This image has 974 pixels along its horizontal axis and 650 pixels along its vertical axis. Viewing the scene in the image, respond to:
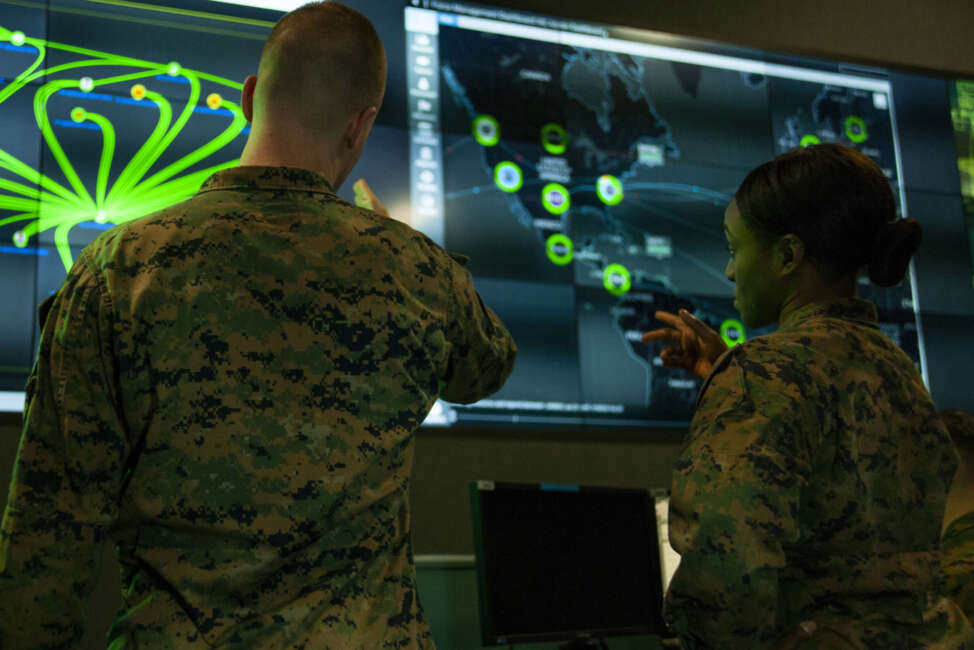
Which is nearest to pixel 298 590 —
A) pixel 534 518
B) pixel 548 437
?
pixel 534 518

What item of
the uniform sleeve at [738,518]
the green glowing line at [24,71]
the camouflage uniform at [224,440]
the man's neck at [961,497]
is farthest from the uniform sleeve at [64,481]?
the man's neck at [961,497]

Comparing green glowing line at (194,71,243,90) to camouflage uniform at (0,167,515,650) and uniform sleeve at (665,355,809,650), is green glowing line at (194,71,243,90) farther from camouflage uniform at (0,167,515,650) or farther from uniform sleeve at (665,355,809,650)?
uniform sleeve at (665,355,809,650)

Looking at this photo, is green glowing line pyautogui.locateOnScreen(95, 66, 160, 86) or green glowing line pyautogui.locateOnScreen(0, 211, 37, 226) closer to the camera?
green glowing line pyautogui.locateOnScreen(0, 211, 37, 226)

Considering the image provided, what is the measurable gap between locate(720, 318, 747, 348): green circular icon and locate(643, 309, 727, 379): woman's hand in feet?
4.20

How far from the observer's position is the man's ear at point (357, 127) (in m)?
1.33

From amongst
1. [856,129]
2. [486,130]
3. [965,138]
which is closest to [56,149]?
[486,130]

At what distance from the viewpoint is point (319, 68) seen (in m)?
1.32

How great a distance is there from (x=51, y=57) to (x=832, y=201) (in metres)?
1.82

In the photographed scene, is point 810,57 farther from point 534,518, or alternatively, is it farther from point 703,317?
point 534,518

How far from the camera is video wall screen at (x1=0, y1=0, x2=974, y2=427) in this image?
7.61 ft

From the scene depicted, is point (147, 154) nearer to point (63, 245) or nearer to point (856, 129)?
point (63, 245)

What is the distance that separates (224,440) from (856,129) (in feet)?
8.82

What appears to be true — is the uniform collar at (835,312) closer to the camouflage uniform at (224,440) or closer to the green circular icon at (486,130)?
the camouflage uniform at (224,440)

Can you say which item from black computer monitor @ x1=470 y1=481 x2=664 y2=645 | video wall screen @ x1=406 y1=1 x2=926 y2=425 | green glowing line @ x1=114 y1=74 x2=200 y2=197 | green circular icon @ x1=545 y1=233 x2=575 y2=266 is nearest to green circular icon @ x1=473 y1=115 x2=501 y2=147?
video wall screen @ x1=406 y1=1 x2=926 y2=425
